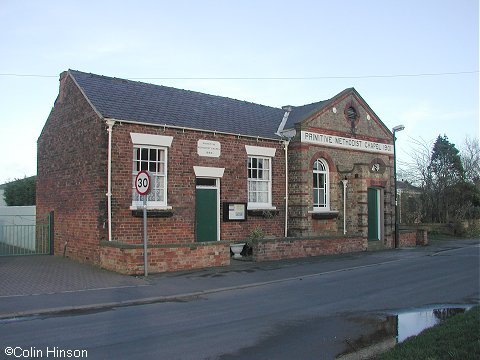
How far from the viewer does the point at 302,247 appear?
57.1ft

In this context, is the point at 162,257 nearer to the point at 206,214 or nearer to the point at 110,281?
the point at 110,281

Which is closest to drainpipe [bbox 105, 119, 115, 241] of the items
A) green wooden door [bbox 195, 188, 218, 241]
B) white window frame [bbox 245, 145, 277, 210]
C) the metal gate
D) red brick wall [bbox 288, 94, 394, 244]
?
green wooden door [bbox 195, 188, 218, 241]

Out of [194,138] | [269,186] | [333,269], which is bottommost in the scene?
[333,269]

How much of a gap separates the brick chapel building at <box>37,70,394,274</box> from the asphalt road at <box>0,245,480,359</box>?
4.30 m

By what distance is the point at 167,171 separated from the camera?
16172mm

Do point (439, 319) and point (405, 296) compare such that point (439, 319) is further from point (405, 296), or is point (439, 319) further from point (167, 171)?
point (167, 171)

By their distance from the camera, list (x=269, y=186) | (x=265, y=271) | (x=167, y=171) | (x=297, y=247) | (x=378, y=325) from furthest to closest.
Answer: (x=269, y=186) < (x=297, y=247) < (x=167, y=171) < (x=265, y=271) < (x=378, y=325)

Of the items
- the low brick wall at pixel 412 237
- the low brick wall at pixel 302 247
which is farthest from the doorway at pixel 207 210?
the low brick wall at pixel 412 237

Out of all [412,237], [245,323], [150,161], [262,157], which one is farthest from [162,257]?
[412,237]

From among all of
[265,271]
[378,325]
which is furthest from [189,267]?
[378,325]

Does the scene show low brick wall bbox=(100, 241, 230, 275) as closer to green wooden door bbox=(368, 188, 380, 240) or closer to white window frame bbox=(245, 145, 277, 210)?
white window frame bbox=(245, 145, 277, 210)

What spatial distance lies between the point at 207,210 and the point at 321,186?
19.2 feet

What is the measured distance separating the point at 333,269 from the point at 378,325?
22.7 ft

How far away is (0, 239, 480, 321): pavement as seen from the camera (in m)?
9.54
